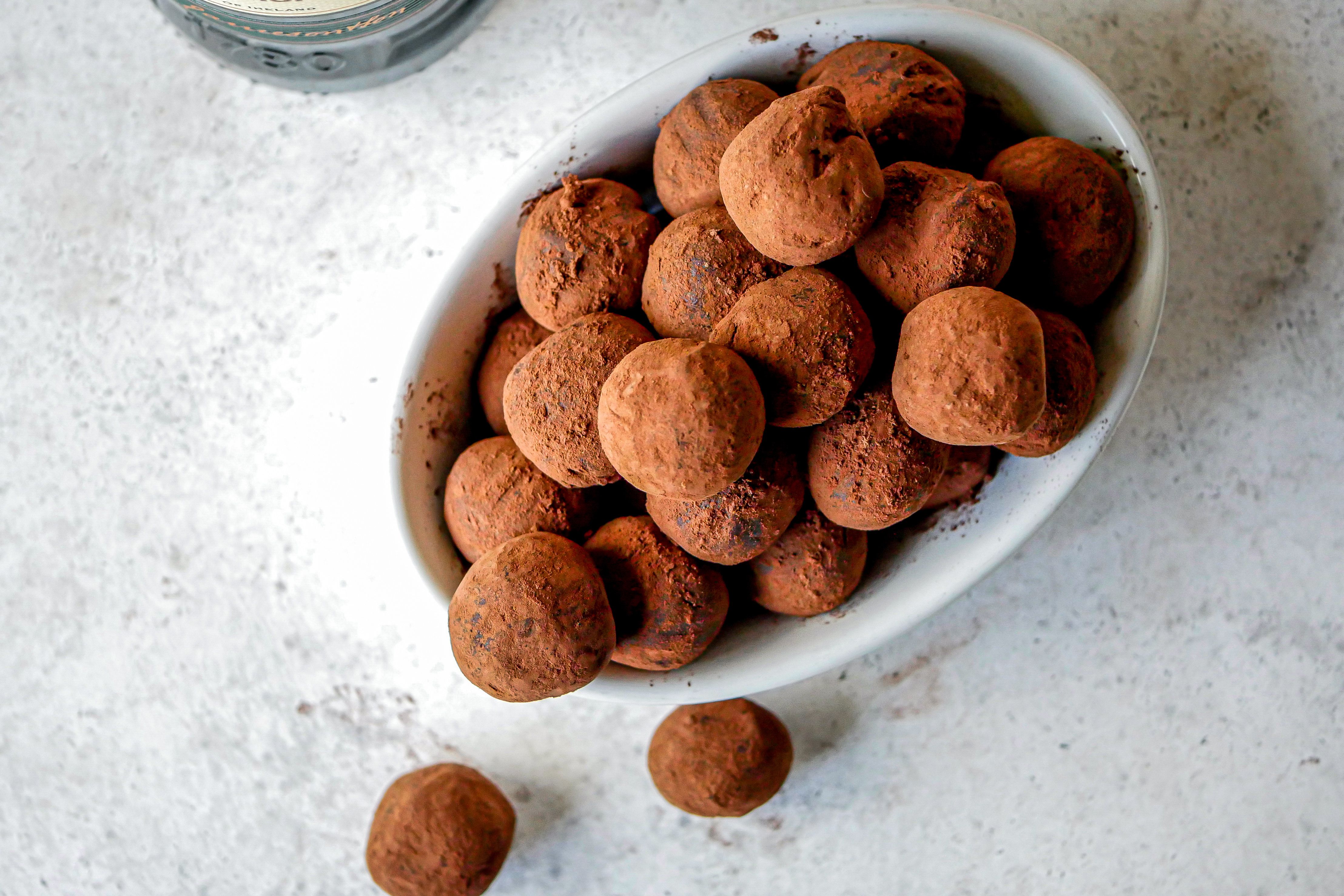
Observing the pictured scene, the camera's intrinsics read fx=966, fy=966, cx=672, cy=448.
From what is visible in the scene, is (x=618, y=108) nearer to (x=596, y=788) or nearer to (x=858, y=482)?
(x=858, y=482)

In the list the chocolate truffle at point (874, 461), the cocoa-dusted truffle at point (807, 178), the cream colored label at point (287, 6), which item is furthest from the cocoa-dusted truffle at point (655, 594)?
the cream colored label at point (287, 6)

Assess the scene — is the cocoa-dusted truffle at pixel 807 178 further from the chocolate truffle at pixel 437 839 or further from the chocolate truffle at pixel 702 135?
the chocolate truffle at pixel 437 839

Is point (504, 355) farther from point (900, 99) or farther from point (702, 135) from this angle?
point (900, 99)

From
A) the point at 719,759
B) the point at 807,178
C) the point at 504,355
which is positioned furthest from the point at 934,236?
the point at 719,759

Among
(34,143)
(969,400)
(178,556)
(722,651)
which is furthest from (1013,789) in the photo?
(34,143)

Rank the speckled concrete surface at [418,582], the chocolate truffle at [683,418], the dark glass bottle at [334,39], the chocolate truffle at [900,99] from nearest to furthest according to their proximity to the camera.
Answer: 1. the chocolate truffle at [683,418]
2. the chocolate truffle at [900,99]
3. the dark glass bottle at [334,39]
4. the speckled concrete surface at [418,582]

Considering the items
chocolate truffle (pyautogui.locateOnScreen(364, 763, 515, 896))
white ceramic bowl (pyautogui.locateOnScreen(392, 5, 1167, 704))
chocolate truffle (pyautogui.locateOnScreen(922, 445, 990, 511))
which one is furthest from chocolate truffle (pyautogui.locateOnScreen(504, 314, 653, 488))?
chocolate truffle (pyautogui.locateOnScreen(364, 763, 515, 896))
